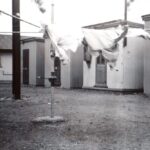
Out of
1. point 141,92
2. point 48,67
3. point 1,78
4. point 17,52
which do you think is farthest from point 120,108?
point 1,78

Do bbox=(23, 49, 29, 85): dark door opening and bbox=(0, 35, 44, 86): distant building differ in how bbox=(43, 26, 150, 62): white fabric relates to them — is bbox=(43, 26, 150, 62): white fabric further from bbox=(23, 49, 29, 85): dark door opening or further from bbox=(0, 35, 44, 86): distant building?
bbox=(23, 49, 29, 85): dark door opening

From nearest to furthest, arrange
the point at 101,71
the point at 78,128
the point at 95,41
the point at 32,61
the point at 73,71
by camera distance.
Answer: the point at 78,128, the point at 95,41, the point at 101,71, the point at 73,71, the point at 32,61

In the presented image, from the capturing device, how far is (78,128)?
8820mm

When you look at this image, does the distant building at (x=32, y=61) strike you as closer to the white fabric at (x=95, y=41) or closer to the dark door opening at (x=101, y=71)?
the dark door opening at (x=101, y=71)

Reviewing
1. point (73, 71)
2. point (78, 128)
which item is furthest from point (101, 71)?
point (78, 128)

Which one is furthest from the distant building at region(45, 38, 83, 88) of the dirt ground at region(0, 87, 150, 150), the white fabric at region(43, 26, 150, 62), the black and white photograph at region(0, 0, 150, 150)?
the white fabric at region(43, 26, 150, 62)

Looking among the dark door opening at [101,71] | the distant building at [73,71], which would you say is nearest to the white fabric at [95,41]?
the dark door opening at [101,71]

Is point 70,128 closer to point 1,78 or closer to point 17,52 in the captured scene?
point 17,52

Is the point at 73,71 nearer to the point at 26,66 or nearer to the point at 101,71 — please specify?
the point at 101,71

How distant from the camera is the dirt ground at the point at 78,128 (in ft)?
23.2

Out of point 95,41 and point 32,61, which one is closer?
point 95,41

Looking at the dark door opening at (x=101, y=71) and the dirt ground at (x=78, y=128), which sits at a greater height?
the dark door opening at (x=101, y=71)

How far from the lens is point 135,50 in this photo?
66.1 feet

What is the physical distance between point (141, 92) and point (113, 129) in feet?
39.6
